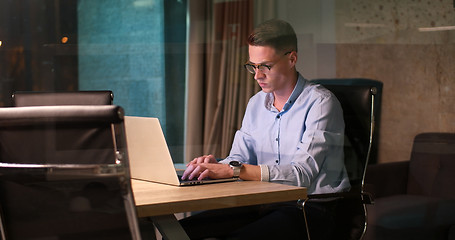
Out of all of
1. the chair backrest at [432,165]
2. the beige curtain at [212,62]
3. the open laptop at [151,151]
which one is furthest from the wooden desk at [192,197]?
the chair backrest at [432,165]

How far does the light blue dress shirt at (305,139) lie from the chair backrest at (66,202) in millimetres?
1006

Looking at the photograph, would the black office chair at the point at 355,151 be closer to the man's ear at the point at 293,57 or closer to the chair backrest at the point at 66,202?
the man's ear at the point at 293,57

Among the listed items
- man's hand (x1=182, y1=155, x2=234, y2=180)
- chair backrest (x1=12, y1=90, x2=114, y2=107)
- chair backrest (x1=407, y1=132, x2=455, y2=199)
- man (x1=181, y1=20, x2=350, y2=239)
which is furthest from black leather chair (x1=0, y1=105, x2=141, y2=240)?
chair backrest (x1=407, y1=132, x2=455, y2=199)

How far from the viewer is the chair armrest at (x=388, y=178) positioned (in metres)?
3.20

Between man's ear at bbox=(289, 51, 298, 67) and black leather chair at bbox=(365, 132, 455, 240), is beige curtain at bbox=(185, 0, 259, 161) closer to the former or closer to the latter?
man's ear at bbox=(289, 51, 298, 67)

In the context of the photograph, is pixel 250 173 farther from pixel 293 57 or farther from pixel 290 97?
pixel 293 57

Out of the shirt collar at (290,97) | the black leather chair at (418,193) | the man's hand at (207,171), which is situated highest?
the shirt collar at (290,97)

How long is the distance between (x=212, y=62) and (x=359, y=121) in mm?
1108

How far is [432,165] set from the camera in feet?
10.5

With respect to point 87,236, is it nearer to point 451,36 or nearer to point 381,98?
point 381,98

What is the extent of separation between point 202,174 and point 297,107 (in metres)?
0.75

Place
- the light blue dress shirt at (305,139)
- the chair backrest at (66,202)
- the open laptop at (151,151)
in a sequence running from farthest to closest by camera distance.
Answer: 1. the light blue dress shirt at (305,139)
2. the open laptop at (151,151)
3. the chair backrest at (66,202)

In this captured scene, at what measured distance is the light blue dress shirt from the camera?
8.14 feet

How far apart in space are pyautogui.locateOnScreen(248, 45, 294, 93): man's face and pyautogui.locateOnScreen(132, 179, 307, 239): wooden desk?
797 millimetres
